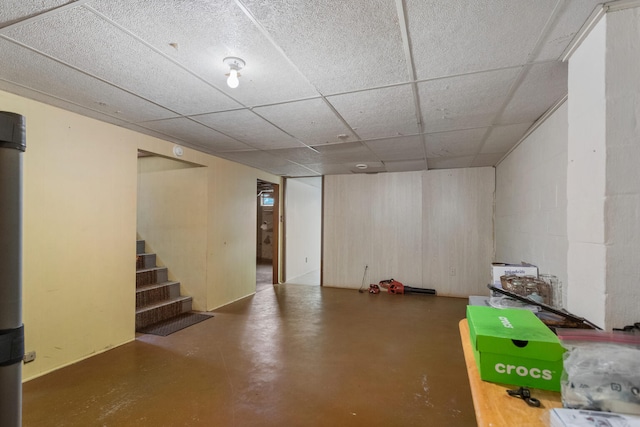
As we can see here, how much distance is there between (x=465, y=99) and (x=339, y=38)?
1.33m

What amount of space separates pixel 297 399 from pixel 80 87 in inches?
113

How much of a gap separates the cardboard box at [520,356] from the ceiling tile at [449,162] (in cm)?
396

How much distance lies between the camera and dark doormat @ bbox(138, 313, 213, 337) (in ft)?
11.9

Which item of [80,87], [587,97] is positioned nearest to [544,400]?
[587,97]

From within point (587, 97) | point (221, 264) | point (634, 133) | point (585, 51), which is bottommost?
point (221, 264)

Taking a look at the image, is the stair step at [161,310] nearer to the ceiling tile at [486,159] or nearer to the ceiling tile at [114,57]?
the ceiling tile at [114,57]

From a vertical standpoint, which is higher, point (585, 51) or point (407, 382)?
point (585, 51)

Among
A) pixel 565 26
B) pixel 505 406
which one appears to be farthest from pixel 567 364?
pixel 565 26

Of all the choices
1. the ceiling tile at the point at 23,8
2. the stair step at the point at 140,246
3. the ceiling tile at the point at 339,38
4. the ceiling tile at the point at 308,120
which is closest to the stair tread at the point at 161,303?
the stair step at the point at 140,246

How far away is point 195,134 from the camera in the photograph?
11.4ft

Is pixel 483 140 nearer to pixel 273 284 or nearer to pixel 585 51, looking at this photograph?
pixel 585 51

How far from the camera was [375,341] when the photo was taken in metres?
3.35

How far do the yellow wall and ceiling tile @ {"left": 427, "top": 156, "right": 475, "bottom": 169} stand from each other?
3.95m

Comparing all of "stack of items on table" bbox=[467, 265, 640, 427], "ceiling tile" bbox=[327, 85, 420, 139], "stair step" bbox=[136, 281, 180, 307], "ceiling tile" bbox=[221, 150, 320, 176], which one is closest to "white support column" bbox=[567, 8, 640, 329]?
"stack of items on table" bbox=[467, 265, 640, 427]
